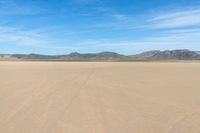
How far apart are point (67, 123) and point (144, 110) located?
2.00m

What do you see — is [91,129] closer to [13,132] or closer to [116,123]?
[116,123]

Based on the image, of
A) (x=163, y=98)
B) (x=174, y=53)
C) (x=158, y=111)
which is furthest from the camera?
(x=174, y=53)

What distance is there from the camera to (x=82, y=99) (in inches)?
315

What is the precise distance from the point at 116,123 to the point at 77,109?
4.83 ft

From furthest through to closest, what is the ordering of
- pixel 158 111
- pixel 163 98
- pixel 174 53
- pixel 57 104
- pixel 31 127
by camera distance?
pixel 174 53, pixel 163 98, pixel 57 104, pixel 158 111, pixel 31 127

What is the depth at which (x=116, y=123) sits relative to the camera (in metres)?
5.29

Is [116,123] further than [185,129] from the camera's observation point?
Yes

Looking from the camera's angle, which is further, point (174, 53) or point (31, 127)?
point (174, 53)

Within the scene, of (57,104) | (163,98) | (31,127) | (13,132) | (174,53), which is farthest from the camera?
(174,53)

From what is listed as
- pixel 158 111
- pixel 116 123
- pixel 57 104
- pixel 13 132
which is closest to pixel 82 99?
pixel 57 104

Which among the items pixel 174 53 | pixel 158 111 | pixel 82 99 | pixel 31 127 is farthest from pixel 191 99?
pixel 174 53

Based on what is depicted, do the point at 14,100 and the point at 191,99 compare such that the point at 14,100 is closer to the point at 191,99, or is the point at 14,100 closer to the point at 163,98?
the point at 163,98

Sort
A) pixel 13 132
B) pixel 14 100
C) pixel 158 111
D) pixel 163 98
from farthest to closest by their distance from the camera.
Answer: pixel 163 98, pixel 14 100, pixel 158 111, pixel 13 132

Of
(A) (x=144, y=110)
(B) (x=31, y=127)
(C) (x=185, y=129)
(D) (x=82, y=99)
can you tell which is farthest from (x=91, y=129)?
(D) (x=82, y=99)
